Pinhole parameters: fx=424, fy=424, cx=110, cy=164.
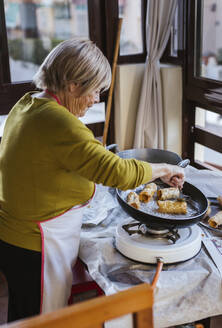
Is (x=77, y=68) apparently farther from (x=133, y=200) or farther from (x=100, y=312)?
(x=100, y=312)

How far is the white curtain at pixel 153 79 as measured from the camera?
294 cm

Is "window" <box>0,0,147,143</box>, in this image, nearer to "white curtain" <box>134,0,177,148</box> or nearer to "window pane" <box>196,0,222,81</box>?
"white curtain" <box>134,0,177,148</box>

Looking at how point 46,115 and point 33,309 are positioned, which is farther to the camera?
point 33,309

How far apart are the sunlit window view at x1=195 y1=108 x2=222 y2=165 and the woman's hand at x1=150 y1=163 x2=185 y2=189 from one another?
147 cm

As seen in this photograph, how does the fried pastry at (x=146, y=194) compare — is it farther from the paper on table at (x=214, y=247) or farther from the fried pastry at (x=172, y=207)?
the paper on table at (x=214, y=247)

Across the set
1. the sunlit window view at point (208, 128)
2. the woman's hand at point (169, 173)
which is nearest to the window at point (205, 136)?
the sunlit window view at point (208, 128)

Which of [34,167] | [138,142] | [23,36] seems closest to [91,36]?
[23,36]

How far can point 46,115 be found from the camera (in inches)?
48.6

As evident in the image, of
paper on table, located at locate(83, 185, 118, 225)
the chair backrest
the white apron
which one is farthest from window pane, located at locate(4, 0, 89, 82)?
the chair backrest

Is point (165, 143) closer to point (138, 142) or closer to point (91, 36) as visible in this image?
point (138, 142)

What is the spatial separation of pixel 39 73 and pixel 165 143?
1891 millimetres

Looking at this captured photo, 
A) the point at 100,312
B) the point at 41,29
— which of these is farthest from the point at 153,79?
the point at 100,312

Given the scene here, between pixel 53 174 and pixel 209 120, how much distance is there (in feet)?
6.36

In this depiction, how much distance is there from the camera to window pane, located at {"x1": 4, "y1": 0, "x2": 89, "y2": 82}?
9.04 ft
